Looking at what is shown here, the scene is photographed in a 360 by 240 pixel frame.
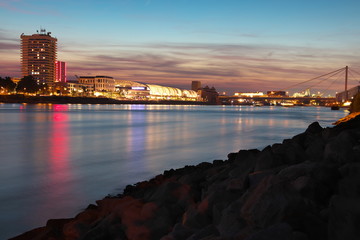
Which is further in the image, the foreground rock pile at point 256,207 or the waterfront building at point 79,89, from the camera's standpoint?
the waterfront building at point 79,89

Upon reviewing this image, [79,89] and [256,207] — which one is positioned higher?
[79,89]

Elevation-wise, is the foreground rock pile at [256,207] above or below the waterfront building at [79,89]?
below

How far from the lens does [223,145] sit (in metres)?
21.4

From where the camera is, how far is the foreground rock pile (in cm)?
346

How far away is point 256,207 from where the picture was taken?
11.8 ft

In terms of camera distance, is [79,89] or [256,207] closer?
[256,207]

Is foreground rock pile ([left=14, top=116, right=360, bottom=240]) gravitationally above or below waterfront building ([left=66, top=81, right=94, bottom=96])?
below

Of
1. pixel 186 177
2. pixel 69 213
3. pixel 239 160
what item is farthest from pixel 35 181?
pixel 239 160

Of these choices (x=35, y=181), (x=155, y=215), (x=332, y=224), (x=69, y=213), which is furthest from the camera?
(x=35, y=181)

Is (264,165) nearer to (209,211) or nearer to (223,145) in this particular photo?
(209,211)

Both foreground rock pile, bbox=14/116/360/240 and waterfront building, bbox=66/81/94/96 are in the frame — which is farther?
waterfront building, bbox=66/81/94/96

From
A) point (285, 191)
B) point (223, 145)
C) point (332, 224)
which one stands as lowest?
point (223, 145)

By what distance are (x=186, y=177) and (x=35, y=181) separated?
4886 millimetres

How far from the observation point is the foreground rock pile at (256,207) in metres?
3.46
